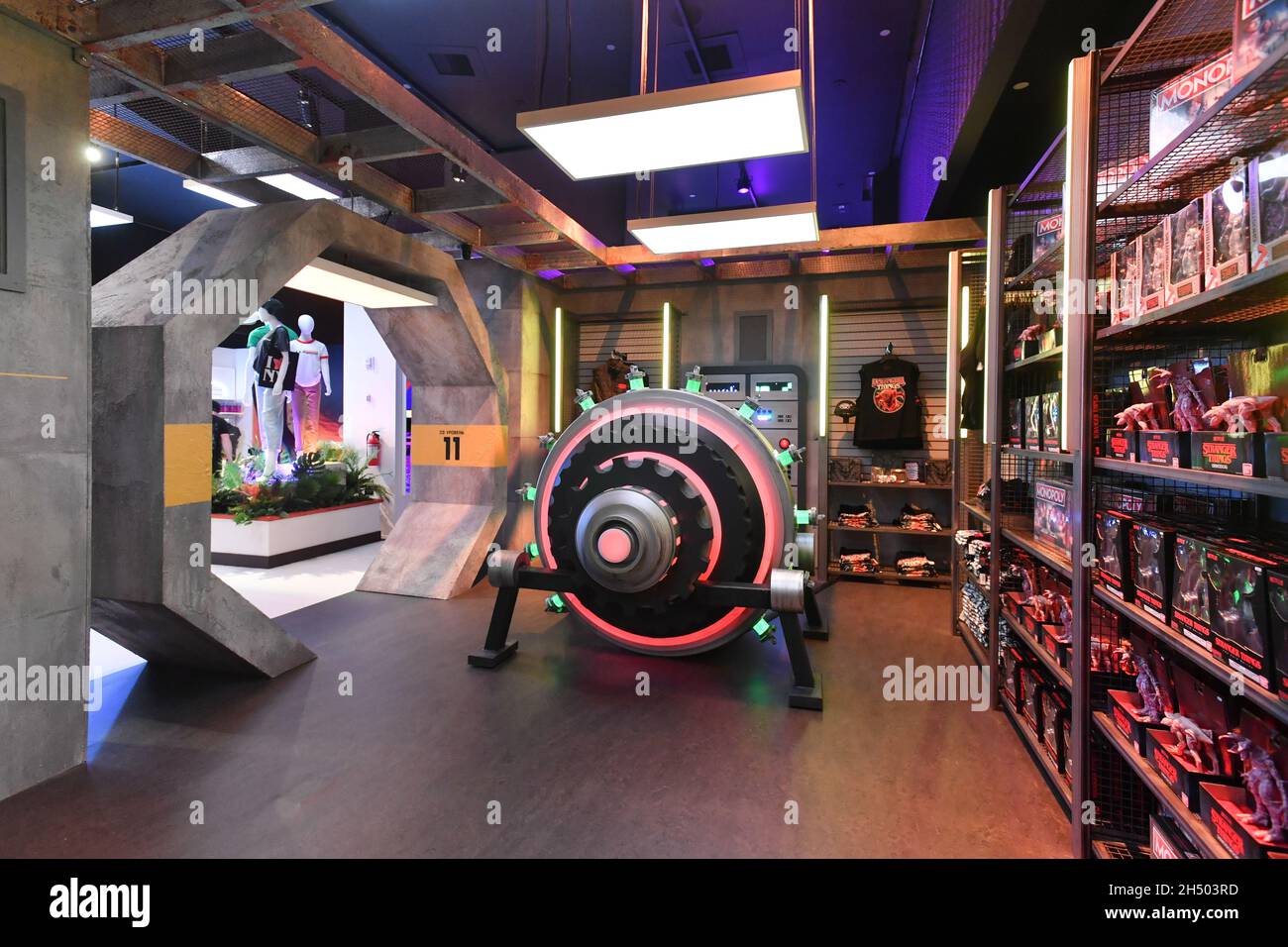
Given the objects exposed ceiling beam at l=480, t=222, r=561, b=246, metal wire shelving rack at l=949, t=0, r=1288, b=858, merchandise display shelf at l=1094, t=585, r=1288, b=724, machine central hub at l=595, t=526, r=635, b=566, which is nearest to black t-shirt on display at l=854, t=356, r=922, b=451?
metal wire shelving rack at l=949, t=0, r=1288, b=858

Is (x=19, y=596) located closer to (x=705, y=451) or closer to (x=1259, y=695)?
(x=705, y=451)

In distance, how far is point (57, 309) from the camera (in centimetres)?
276

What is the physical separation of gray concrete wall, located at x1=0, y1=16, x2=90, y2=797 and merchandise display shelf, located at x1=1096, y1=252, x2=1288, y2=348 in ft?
13.9

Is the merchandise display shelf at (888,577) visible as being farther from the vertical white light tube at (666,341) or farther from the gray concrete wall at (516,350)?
the gray concrete wall at (516,350)

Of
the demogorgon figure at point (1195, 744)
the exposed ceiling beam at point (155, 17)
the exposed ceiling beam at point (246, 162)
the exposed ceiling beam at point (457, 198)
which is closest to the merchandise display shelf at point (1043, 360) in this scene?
the demogorgon figure at point (1195, 744)

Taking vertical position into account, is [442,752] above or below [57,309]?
below

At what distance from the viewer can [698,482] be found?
3883mm

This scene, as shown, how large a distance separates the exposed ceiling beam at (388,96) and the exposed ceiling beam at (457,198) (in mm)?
289

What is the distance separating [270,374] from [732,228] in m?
7.47

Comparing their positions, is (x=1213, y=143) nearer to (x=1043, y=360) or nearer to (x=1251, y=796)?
(x=1043, y=360)
